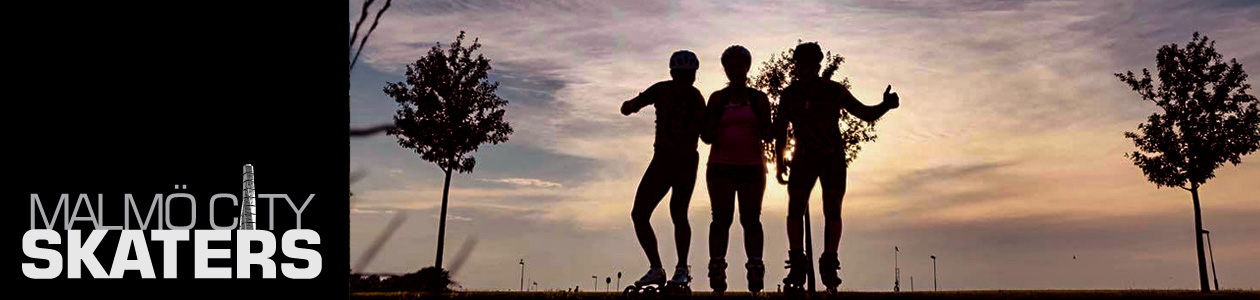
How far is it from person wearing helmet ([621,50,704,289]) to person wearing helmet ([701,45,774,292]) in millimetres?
187

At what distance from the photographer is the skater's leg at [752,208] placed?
12.3m

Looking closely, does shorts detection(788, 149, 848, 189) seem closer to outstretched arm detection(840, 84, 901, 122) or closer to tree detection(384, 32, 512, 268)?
outstretched arm detection(840, 84, 901, 122)

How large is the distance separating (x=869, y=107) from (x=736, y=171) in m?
1.63

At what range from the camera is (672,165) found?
40.2 ft

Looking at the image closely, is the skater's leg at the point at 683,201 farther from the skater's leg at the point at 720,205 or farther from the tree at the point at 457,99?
the tree at the point at 457,99

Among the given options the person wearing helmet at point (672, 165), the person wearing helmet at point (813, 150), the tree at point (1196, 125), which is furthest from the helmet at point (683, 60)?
the tree at point (1196, 125)

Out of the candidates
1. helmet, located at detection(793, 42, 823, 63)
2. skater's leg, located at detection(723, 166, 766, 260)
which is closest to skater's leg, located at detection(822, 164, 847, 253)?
skater's leg, located at detection(723, 166, 766, 260)

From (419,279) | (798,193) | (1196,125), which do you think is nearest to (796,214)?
(798,193)
